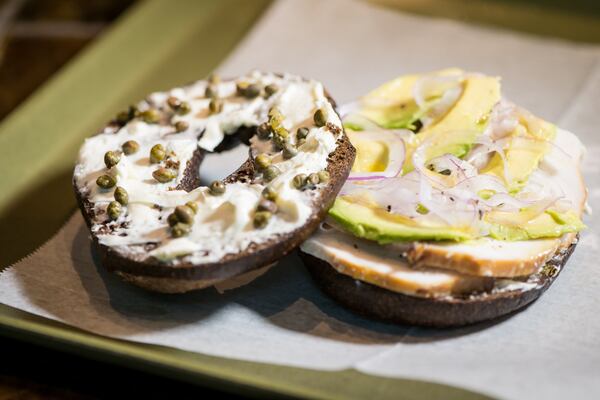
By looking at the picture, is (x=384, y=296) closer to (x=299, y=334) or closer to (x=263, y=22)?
(x=299, y=334)

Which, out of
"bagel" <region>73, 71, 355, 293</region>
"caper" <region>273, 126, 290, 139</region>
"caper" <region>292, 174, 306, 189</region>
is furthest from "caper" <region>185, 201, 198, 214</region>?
"caper" <region>273, 126, 290, 139</region>

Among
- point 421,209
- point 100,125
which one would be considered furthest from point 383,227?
point 100,125

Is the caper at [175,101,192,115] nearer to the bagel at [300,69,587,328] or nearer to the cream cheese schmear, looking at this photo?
the cream cheese schmear

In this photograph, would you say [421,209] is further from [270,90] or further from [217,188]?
[270,90]

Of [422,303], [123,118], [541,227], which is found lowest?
[422,303]

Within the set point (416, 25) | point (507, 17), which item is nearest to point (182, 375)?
point (416, 25)

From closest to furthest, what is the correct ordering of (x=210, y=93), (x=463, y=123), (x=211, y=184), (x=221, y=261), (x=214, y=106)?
(x=221, y=261), (x=211, y=184), (x=463, y=123), (x=214, y=106), (x=210, y=93)
